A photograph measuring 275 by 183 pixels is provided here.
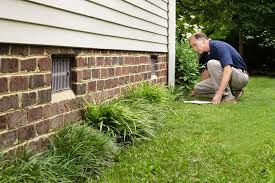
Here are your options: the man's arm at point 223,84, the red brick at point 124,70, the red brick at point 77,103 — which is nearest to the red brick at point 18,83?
the red brick at point 77,103

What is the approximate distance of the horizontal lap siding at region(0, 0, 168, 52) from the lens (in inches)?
141

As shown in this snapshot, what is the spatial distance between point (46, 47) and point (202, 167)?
1597 mm

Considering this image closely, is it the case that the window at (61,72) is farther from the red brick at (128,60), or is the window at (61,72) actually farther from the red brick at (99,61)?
the red brick at (128,60)

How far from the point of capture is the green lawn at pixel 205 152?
380 centimetres

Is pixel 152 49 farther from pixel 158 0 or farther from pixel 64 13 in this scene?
pixel 64 13

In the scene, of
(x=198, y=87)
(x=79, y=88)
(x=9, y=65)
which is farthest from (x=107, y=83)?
(x=198, y=87)

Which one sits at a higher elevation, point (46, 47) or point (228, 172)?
point (46, 47)

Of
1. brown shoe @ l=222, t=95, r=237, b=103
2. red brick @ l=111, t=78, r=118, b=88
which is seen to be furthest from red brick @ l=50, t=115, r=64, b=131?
brown shoe @ l=222, t=95, r=237, b=103

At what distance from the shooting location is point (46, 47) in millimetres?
4133

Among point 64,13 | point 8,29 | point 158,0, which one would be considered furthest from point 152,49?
point 8,29

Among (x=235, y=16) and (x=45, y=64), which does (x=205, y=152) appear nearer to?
(x=45, y=64)

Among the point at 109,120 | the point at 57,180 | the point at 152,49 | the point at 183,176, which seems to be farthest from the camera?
the point at 152,49

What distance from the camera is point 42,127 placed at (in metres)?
4.00

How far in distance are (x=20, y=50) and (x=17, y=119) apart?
0.50m
